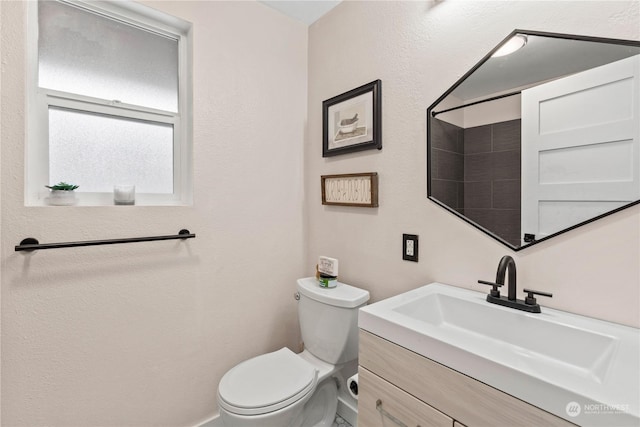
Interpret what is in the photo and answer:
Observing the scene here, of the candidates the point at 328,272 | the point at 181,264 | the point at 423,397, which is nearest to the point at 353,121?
the point at 328,272

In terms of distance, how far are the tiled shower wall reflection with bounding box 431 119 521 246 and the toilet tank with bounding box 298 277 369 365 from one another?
65 centimetres

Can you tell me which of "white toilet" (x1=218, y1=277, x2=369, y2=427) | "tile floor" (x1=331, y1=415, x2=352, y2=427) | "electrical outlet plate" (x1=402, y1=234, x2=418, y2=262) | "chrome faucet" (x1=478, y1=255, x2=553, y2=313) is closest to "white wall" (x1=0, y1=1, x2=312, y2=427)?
"white toilet" (x1=218, y1=277, x2=369, y2=427)

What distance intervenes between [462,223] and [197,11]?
1691mm

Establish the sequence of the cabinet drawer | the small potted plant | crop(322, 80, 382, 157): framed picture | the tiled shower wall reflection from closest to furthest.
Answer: the cabinet drawer < the tiled shower wall reflection < the small potted plant < crop(322, 80, 382, 157): framed picture

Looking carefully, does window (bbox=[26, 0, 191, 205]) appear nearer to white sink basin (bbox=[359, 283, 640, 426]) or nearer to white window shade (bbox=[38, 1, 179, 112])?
white window shade (bbox=[38, 1, 179, 112])

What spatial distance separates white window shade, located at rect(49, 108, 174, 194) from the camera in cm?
130

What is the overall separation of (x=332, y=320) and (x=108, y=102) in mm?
1535

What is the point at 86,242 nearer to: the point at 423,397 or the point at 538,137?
the point at 423,397

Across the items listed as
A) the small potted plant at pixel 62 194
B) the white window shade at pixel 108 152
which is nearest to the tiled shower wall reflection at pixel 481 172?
the white window shade at pixel 108 152

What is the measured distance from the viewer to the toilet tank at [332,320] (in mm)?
1438

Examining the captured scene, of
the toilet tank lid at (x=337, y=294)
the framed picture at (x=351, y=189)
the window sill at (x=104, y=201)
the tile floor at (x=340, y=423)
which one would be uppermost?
the framed picture at (x=351, y=189)

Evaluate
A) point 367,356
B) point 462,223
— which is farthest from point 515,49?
point 367,356

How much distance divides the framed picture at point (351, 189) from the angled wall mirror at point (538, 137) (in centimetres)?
30

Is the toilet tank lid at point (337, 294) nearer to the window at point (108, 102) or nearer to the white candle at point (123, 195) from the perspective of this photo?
the window at point (108, 102)
